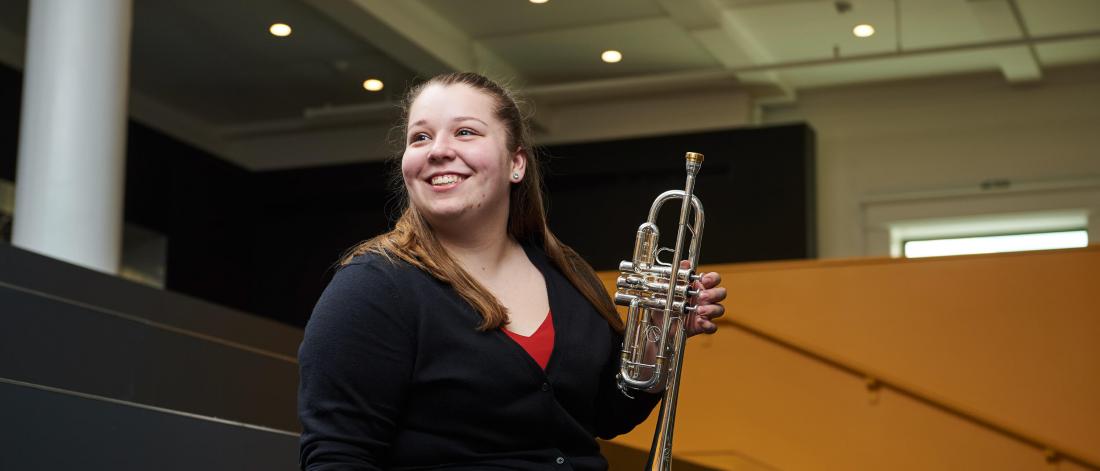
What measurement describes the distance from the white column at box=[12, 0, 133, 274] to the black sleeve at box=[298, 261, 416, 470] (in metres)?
4.13

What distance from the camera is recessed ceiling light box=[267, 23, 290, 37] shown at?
869 centimetres

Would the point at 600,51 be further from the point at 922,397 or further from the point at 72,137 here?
the point at 72,137

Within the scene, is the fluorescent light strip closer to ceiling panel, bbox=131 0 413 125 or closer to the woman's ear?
ceiling panel, bbox=131 0 413 125

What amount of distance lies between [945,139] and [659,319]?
8123mm

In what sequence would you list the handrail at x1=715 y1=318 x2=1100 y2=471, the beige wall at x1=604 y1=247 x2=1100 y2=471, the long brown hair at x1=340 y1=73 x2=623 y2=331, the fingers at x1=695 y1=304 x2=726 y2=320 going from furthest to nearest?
the beige wall at x1=604 y1=247 x2=1100 y2=471, the handrail at x1=715 y1=318 x2=1100 y2=471, the fingers at x1=695 y1=304 x2=726 y2=320, the long brown hair at x1=340 y1=73 x2=623 y2=331

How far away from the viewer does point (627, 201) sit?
966 cm

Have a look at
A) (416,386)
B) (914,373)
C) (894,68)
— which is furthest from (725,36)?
(416,386)

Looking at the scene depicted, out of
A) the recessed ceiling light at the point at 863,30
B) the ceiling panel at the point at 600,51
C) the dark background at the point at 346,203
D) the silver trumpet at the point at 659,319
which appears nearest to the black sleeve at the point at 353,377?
the silver trumpet at the point at 659,319

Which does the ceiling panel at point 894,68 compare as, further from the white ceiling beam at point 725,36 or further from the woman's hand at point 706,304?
the woman's hand at point 706,304

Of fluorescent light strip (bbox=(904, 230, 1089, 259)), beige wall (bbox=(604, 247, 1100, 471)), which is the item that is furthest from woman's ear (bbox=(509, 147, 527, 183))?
fluorescent light strip (bbox=(904, 230, 1089, 259))

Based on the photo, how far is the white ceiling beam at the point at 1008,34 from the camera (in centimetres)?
805

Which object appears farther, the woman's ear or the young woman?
the woman's ear

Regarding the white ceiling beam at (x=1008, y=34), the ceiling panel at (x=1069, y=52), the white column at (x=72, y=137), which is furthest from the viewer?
the ceiling panel at (x=1069, y=52)

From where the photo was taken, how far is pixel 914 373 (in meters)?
6.64
